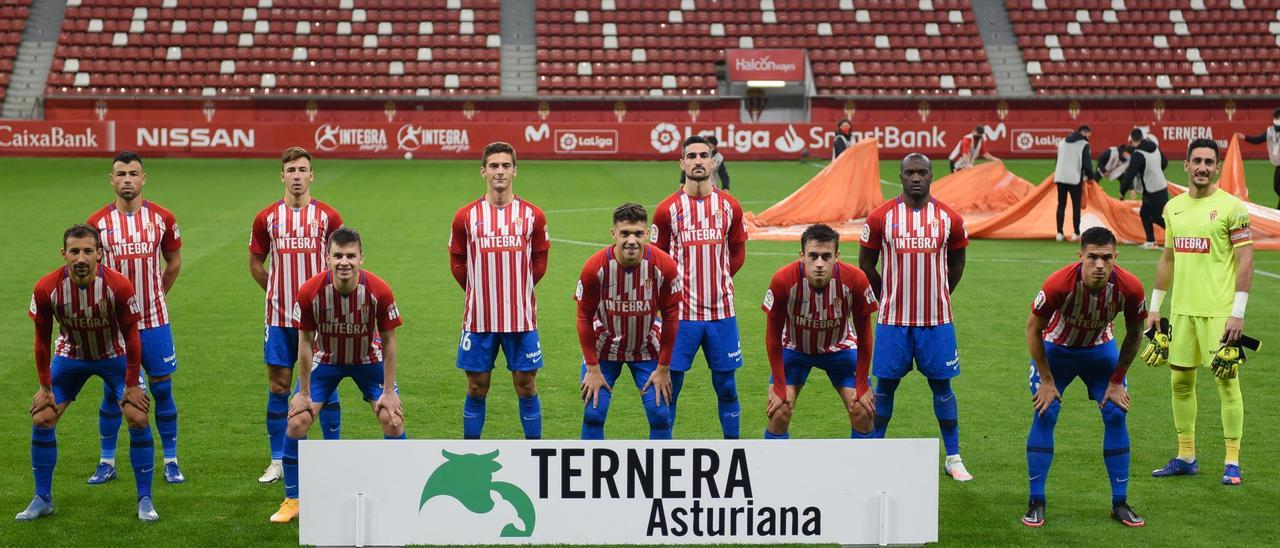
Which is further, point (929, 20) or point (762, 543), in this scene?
point (929, 20)

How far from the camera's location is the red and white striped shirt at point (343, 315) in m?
6.88

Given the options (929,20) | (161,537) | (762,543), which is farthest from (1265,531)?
(929,20)

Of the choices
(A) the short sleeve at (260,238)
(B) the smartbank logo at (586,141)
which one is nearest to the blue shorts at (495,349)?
(A) the short sleeve at (260,238)

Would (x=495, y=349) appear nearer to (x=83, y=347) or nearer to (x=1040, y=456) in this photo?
(x=83, y=347)

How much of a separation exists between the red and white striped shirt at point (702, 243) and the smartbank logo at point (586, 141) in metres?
27.6

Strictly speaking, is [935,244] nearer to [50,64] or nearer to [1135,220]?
[1135,220]

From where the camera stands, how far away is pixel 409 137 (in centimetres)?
3519

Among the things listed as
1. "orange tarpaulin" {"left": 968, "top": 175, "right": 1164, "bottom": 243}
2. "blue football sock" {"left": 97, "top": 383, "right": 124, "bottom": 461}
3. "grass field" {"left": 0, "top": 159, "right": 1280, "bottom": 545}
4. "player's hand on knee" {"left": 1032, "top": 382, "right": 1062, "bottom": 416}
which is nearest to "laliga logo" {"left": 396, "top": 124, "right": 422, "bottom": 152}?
"grass field" {"left": 0, "top": 159, "right": 1280, "bottom": 545}

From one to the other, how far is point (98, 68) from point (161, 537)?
3599cm

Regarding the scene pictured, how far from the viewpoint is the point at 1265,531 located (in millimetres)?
6848

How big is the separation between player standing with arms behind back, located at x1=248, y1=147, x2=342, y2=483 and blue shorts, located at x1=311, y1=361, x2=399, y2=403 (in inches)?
18.0

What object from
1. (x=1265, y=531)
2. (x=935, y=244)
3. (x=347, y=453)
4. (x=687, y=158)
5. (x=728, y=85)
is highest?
(x=728, y=85)

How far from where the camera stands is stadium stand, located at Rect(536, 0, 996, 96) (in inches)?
1569

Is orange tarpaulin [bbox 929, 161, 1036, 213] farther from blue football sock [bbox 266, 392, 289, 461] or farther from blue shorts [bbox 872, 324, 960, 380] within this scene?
blue football sock [bbox 266, 392, 289, 461]
